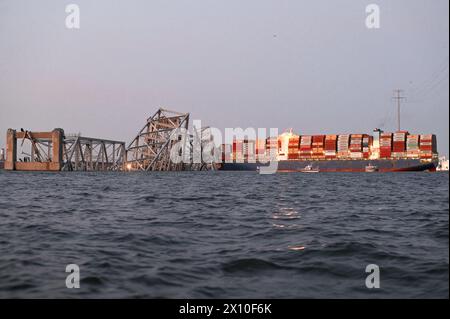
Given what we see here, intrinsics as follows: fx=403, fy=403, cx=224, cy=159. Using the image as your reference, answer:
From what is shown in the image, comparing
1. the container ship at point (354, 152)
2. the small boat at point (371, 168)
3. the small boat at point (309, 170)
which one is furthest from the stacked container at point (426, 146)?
the small boat at point (309, 170)

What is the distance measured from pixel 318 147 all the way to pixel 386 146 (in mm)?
20748

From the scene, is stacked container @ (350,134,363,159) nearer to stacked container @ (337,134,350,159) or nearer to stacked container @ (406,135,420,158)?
stacked container @ (337,134,350,159)

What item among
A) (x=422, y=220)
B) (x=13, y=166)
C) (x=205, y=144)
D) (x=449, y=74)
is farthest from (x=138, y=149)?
(x=449, y=74)

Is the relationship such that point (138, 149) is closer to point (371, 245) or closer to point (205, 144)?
point (205, 144)

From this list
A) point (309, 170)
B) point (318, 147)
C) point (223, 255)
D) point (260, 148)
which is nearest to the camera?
point (223, 255)

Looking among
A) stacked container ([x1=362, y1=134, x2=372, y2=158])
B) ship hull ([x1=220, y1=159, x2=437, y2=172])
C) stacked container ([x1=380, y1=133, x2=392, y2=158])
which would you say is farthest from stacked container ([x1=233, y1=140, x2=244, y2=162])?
stacked container ([x1=380, y1=133, x2=392, y2=158])

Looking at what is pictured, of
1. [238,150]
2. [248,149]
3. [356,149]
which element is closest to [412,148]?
[356,149]

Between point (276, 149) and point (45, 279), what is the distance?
135 meters

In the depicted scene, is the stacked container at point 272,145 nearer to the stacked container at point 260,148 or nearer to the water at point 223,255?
the stacked container at point 260,148

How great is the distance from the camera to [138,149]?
5679 inches

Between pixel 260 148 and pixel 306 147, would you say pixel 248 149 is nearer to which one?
pixel 260 148

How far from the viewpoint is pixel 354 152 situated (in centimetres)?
12800

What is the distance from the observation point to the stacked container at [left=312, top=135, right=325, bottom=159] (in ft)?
431

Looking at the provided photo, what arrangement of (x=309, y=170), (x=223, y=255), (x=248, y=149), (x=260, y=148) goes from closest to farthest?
(x=223, y=255), (x=309, y=170), (x=260, y=148), (x=248, y=149)
